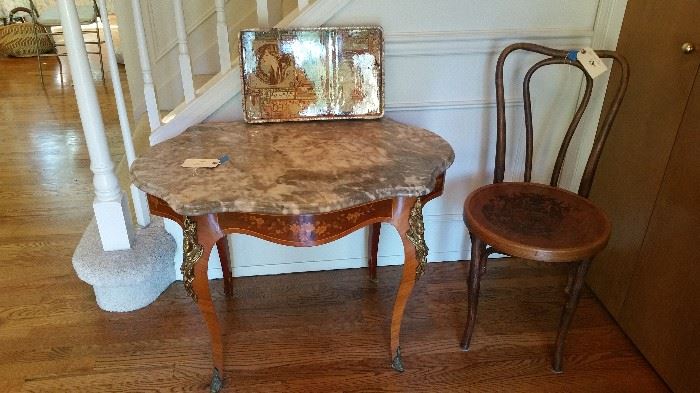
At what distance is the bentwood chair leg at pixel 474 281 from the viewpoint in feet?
5.16

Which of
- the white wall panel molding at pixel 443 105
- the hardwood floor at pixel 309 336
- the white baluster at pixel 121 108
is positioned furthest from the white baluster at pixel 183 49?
the hardwood floor at pixel 309 336

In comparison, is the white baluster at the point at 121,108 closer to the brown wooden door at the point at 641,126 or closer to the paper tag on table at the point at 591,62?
the paper tag on table at the point at 591,62

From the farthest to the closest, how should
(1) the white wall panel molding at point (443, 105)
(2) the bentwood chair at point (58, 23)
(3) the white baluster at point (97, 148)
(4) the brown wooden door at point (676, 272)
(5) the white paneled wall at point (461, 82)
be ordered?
(2) the bentwood chair at point (58, 23) < (1) the white wall panel molding at point (443, 105) < (5) the white paneled wall at point (461, 82) < (3) the white baluster at point (97, 148) < (4) the brown wooden door at point (676, 272)

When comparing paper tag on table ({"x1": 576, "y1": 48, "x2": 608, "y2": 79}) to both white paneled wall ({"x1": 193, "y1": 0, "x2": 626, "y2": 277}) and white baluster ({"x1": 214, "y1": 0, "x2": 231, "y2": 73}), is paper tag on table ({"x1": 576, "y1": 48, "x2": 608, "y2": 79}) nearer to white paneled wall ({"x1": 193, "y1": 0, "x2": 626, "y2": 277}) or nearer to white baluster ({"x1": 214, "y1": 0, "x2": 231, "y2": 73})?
white paneled wall ({"x1": 193, "y1": 0, "x2": 626, "y2": 277})

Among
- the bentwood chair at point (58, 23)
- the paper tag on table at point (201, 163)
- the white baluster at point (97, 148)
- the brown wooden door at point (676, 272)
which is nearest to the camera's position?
the paper tag on table at point (201, 163)

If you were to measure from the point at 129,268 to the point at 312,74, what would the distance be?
0.93 meters

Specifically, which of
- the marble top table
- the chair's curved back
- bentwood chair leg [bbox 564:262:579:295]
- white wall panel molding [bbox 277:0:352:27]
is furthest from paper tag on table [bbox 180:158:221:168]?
bentwood chair leg [bbox 564:262:579:295]

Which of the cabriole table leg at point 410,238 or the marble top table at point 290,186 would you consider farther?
the cabriole table leg at point 410,238

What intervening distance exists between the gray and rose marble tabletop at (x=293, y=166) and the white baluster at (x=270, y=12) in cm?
35

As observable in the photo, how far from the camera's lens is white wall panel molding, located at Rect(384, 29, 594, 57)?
1.72 meters

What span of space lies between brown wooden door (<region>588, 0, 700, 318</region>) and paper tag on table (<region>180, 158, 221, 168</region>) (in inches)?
52.8

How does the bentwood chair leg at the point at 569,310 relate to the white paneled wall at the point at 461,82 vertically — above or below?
below

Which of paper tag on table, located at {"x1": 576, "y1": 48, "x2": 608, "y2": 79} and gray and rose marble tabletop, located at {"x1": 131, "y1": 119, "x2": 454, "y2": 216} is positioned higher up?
paper tag on table, located at {"x1": 576, "y1": 48, "x2": 608, "y2": 79}

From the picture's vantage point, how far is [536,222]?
1.53 m
